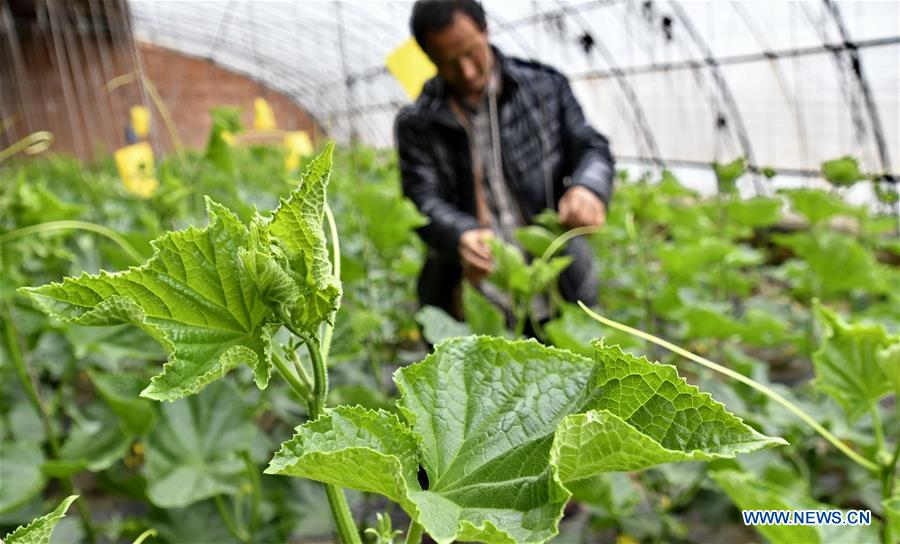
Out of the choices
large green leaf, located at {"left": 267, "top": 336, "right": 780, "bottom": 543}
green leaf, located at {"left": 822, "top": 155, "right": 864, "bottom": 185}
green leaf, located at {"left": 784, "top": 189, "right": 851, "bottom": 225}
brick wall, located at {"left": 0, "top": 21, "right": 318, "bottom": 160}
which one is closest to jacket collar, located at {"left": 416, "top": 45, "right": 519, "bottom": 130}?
green leaf, located at {"left": 822, "top": 155, "right": 864, "bottom": 185}

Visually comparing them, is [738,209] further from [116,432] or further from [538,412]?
[538,412]

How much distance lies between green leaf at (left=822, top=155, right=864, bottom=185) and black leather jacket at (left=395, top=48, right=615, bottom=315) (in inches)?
17.0

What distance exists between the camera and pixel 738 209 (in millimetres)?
2316

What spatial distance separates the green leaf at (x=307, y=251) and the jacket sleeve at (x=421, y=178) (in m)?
1.16

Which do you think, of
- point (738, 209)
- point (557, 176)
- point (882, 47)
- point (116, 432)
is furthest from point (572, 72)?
point (116, 432)

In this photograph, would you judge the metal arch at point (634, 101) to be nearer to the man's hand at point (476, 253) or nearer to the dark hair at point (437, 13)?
the dark hair at point (437, 13)

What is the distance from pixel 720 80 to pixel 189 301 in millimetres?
5763

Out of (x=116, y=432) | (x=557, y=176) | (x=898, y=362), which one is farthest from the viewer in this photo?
(x=557, y=176)

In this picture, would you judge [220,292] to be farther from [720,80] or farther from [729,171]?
[720,80]

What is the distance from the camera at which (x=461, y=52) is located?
1.60 meters

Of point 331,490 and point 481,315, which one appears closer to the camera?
point 331,490

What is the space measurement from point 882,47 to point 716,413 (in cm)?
420

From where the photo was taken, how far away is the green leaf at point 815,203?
76.4 inches

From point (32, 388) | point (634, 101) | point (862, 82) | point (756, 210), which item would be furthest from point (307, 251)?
point (634, 101)
